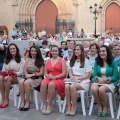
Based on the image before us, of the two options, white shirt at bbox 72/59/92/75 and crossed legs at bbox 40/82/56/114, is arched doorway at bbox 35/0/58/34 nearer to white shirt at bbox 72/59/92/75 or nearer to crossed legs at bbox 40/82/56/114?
white shirt at bbox 72/59/92/75

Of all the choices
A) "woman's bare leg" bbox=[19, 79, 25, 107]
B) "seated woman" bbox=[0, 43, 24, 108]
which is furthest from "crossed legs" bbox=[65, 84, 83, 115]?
"seated woman" bbox=[0, 43, 24, 108]

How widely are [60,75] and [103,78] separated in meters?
0.87

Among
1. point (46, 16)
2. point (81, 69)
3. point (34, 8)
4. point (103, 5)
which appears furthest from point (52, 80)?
point (34, 8)

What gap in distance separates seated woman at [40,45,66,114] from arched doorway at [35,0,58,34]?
18.9 m

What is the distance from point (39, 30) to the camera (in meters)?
25.4

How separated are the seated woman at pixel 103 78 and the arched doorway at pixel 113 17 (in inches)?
746

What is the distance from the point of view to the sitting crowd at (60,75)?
5734 mm

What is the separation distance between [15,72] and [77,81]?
55.3 inches

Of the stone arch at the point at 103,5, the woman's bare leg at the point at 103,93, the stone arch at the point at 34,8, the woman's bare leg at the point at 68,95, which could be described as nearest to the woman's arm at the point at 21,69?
the woman's bare leg at the point at 68,95

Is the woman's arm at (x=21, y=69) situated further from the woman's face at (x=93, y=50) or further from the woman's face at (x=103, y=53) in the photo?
the woman's face at (x=103, y=53)

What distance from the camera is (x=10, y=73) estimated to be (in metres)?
6.38

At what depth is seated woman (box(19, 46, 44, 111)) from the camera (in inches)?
241

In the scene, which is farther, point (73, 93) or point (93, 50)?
point (93, 50)

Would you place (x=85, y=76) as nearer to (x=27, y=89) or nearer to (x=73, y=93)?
(x=73, y=93)
